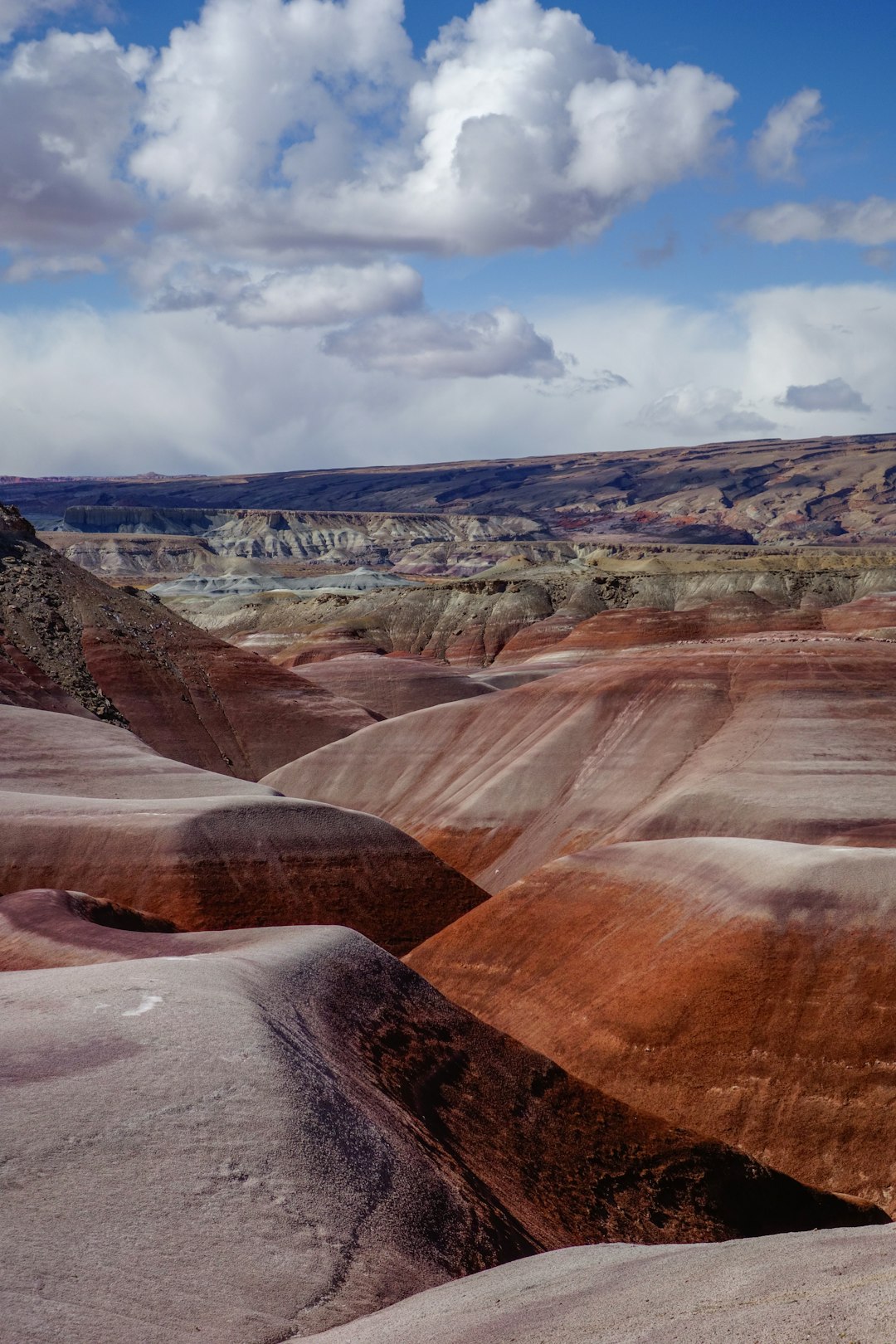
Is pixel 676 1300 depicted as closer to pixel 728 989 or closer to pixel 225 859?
pixel 728 989

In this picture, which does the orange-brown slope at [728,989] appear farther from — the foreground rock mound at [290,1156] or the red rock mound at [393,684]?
the red rock mound at [393,684]

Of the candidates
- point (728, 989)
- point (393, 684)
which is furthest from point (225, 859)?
point (393, 684)

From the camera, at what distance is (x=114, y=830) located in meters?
36.7

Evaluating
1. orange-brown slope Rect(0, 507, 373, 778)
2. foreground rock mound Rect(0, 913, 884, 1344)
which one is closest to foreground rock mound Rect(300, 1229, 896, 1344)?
foreground rock mound Rect(0, 913, 884, 1344)

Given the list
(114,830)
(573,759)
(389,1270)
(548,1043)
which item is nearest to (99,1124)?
(389,1270)

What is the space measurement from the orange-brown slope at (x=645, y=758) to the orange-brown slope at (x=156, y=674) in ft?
18.2

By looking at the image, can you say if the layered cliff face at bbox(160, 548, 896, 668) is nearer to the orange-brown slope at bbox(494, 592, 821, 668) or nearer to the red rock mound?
the orange-brown slope at bbox(494, 592, 821, 668)

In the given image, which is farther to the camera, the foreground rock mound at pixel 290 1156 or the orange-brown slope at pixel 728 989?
the orange-brown slope at pixel 728 989

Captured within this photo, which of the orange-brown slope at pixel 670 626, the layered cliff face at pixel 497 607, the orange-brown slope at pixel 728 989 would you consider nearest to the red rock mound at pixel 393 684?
the orange-brown slope at pixel 670 626

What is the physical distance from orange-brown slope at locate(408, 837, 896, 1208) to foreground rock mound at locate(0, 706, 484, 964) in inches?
174

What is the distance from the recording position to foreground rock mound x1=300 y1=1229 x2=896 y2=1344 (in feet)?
32.5

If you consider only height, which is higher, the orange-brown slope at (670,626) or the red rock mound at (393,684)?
the orange-brown slope at (670,626)

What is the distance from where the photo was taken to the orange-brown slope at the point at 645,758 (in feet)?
140

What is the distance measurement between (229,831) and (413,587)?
318 ft
